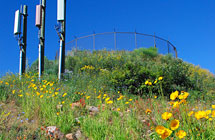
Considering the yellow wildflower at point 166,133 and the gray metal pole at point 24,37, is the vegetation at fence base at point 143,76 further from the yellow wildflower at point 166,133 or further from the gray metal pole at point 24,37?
the gray metal pole at point 24,37

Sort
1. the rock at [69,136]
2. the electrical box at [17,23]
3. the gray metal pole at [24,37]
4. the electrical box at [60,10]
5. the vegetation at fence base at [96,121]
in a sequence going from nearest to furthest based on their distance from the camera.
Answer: the vegetation at fence base at [96,121], the rock at [69,136], the electrical box at [60,10], the gray metal pole at [24,37], the electrical box at [17,23]

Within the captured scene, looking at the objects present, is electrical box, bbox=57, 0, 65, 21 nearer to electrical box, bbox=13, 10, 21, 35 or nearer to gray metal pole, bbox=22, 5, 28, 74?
gray metal pole, bbox=22, 5, 28, 74

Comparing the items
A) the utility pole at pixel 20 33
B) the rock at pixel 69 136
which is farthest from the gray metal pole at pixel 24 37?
the rock at pixel 69 136

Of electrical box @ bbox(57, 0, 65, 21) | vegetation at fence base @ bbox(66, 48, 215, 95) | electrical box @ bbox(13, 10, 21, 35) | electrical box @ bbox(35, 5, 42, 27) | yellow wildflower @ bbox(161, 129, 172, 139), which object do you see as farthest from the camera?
electrical box @ bbox(13, 10, 21, 35)

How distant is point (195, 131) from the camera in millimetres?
2449

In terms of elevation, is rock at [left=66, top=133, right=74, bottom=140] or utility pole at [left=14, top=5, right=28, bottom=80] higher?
utility pole at [left=14, top=5, right=28, bottom=80]

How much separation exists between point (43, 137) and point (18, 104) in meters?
1.95

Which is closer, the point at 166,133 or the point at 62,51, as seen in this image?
the point at 166,133

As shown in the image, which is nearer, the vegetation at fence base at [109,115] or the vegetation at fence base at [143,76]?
the vegetation at fence base at [109,115]

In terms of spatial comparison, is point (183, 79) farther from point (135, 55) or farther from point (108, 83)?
point (135, 55)

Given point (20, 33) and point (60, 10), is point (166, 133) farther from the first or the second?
point (20, 33)

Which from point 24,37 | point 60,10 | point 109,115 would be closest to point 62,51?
point 60,10

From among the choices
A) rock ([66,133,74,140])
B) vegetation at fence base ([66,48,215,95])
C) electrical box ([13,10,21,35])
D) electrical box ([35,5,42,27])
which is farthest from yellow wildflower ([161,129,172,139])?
electrical box ([13,10,21,35])

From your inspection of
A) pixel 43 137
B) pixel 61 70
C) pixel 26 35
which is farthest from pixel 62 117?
pixel 26 35
